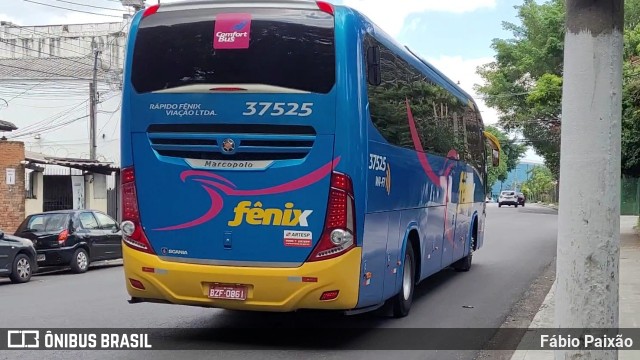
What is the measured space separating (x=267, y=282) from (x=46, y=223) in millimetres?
11013

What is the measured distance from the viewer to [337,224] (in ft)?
22.9

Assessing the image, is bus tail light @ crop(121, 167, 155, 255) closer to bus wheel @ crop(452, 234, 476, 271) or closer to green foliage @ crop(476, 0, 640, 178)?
bus wheel @ crop(452, 234, 476, 271)

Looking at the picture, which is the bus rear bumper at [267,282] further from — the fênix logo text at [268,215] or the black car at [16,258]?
the black car at [16,258]

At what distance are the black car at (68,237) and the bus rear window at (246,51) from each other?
31.4 ft

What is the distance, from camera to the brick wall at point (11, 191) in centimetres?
2164

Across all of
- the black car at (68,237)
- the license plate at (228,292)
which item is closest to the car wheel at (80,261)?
the black car at (68,237)

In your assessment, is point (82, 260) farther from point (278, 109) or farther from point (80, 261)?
point (278, 109)

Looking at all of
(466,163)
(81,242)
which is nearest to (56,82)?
(81,242)

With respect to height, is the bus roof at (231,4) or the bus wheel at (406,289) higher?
the bus roof at (231,4)

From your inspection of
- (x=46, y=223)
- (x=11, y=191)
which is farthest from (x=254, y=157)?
(x=11, y=191)

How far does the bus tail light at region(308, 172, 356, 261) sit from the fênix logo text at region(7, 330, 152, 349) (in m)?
2.19

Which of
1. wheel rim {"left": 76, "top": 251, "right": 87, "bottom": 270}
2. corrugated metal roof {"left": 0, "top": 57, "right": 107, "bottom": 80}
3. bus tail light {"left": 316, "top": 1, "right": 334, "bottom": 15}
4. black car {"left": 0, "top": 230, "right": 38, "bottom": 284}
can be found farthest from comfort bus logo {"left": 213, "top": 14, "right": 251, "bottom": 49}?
corrugated metal roof {"left": 0, "top": 57, "right": 107, "bottom": 80}

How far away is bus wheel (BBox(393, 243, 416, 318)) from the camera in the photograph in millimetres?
9117

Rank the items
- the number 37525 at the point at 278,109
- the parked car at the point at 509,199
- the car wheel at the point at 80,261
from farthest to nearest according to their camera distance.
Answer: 1. the parked car at the point at 509,199
2. the car wheel at the point at 80,261
3. the number 37525 at the point at 278,109
